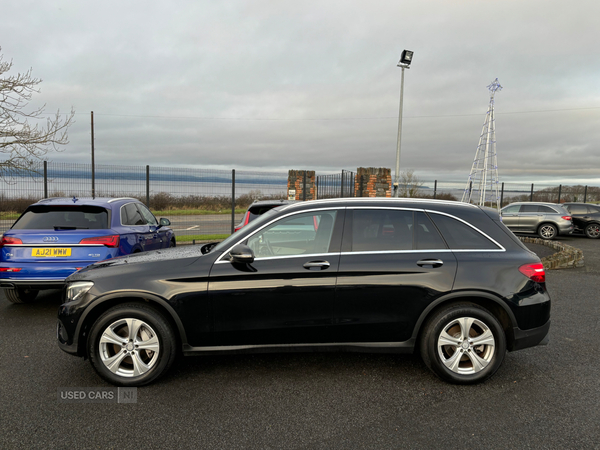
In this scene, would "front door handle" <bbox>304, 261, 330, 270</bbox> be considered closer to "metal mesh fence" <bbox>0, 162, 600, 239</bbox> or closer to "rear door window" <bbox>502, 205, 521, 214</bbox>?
"metal mesh fence" <bbox>0, 162, 600, 239</bbox>

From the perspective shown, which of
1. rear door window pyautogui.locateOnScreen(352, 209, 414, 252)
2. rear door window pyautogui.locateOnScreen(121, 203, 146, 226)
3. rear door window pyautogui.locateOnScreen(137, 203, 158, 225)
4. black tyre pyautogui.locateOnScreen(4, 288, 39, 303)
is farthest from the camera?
rear door window pyautogui.locateOnScreen(137, 203, 158, 225)

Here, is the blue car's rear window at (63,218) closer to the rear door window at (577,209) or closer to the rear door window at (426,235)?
the rear door window at (426,235)

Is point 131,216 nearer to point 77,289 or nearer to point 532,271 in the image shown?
point 77,289

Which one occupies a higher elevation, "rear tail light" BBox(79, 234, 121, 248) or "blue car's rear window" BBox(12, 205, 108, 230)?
"blue car's rear window" BBox(12, 205, 108, 230)

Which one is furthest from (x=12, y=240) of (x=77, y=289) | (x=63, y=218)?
(x=77, y=289)

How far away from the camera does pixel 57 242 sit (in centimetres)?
550

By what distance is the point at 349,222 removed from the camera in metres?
3.80

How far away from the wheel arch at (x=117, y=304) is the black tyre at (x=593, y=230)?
1889 cm

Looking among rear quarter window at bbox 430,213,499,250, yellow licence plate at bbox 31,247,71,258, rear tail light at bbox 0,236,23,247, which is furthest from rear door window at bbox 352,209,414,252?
rear tail light at bbox 0,236,23,247

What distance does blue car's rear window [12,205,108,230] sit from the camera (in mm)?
5727

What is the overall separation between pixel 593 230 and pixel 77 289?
64.5ft

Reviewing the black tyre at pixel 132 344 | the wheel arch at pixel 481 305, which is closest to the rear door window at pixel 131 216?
the black tyre at pixel 132 344

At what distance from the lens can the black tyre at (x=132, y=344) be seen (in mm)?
3518

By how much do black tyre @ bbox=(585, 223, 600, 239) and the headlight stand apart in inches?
766
